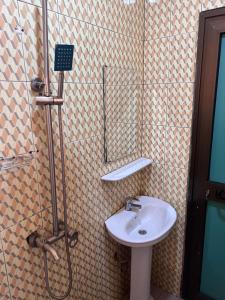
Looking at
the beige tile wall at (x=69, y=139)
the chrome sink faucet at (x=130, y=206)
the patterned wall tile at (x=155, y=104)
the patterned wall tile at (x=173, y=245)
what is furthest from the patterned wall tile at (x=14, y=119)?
the patterned wall tile at (x=173, y=245)

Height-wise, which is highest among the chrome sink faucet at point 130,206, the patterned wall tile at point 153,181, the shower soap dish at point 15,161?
the shower soap dish at point 15,161

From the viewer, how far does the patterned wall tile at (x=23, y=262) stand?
3.18ft

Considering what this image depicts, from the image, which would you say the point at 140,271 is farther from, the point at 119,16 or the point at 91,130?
the point at 119,16

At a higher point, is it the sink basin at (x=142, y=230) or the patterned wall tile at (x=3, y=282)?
the patterned wall tile at (x=3, y=282)

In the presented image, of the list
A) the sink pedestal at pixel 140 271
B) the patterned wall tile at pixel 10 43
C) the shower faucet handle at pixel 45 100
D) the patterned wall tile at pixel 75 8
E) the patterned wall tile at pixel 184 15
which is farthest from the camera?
the sink pedestal at pixel 140 271

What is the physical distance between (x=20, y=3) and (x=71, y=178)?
32.5 inches

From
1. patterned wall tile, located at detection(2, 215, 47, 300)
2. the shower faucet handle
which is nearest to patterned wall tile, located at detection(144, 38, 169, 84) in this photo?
the shower faucet handle

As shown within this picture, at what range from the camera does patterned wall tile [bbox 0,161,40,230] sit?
3.02 ft

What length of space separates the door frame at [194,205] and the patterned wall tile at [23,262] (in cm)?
115

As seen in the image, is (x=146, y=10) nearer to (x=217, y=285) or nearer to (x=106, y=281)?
(x=106, y=281)

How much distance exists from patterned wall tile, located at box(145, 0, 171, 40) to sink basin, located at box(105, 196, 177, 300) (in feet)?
4.29

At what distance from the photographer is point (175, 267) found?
6.37 ft

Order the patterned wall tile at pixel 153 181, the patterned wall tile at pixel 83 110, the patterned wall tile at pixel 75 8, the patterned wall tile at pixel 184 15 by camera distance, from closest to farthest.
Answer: the patterned wall tile at pixel 75 8 < the patterned wall tile at pixel 83 110 < the patterned wall tile at pixel 184 15 < the patterned wall tile at pixel 153 181

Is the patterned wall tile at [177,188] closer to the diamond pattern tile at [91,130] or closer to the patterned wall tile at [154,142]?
the diamond pattern tile at [91,130]
